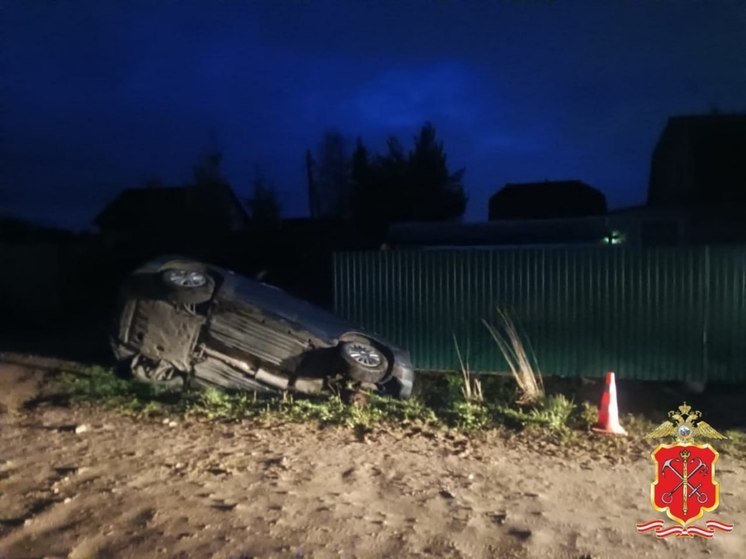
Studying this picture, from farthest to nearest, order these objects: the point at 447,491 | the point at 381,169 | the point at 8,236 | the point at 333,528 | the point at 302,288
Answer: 1. the point at 381,169
2. the point at 8,236
3. the point at 302,288
4. the point at 447,491
5. the point at 333,528

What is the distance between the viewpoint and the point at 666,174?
2267 cm

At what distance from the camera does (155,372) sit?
7.70 metres

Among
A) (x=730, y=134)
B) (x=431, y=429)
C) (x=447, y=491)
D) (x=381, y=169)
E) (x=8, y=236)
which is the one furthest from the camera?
(x=381, y=169)

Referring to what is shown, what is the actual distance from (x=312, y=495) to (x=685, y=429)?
11.0ft

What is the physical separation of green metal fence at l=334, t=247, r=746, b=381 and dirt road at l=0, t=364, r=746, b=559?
268 centimetres

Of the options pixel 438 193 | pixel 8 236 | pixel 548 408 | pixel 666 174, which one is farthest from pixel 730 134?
pixel 8 236

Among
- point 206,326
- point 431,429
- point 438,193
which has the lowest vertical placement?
point 431,429

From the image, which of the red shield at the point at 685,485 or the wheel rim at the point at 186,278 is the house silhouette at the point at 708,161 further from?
the red shield at the point at 685,485

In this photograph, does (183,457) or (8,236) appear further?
(8,236)

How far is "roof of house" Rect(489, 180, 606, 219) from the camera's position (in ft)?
88.7

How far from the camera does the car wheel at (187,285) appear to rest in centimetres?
767

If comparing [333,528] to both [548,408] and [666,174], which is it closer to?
[548,408]

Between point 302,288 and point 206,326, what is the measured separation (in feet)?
29.0

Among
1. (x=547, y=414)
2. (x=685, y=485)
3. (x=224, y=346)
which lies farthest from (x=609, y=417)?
(x=224, y=346)
